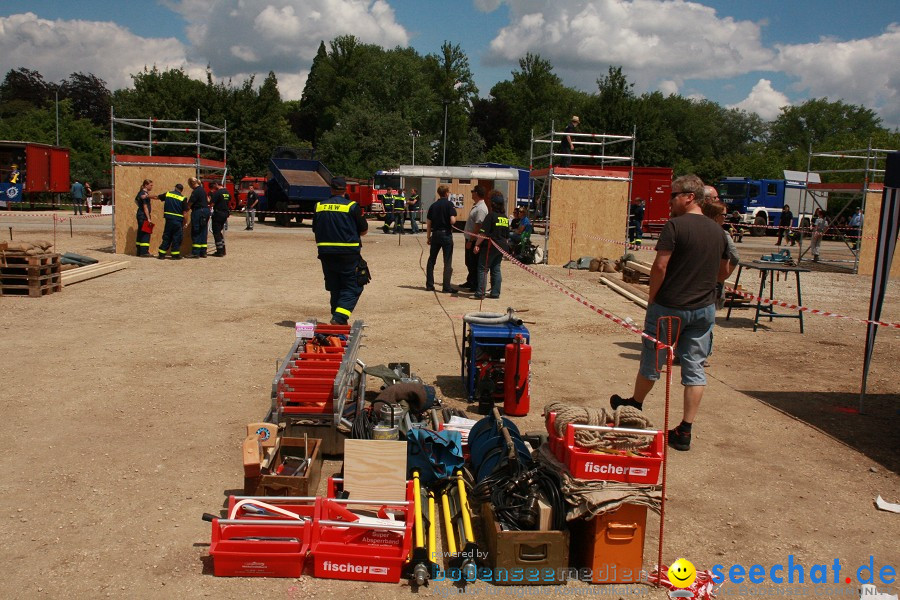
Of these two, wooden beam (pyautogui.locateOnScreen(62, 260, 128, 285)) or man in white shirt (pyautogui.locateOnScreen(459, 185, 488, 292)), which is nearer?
wooden beam (pyautogui.locateOnScreen(62, 260, 128, 285))

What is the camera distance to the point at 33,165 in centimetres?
3572

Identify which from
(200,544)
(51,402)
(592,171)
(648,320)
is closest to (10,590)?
(200,544)

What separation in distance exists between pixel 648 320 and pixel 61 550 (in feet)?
14.1

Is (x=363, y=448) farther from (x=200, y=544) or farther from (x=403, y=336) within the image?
(x=403, y=336)

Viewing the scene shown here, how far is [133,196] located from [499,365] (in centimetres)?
1366

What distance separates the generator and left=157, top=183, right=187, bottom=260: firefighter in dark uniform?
451 inches

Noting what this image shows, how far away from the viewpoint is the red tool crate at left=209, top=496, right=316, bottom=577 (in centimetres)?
372

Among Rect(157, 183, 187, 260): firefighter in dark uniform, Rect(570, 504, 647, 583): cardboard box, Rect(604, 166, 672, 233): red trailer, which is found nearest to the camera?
Rect(570, 504, 647, 583): cardboard box

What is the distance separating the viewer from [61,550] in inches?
154

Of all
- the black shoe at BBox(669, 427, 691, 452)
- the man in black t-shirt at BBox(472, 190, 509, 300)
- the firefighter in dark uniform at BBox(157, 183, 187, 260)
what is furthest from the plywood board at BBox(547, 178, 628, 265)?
the black shoe at BBox(669, 427, 691, 452)

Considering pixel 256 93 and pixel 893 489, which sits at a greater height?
pixel 256 93

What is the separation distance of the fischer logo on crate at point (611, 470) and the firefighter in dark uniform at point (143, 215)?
50.1ft

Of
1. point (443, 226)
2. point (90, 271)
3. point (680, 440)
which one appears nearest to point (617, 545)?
point (680, 440)

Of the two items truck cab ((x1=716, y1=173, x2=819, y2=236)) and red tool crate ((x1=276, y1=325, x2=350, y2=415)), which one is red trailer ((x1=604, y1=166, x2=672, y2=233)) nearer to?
truck cab ((x1=716, y1=173, x2=819, y2=236))
